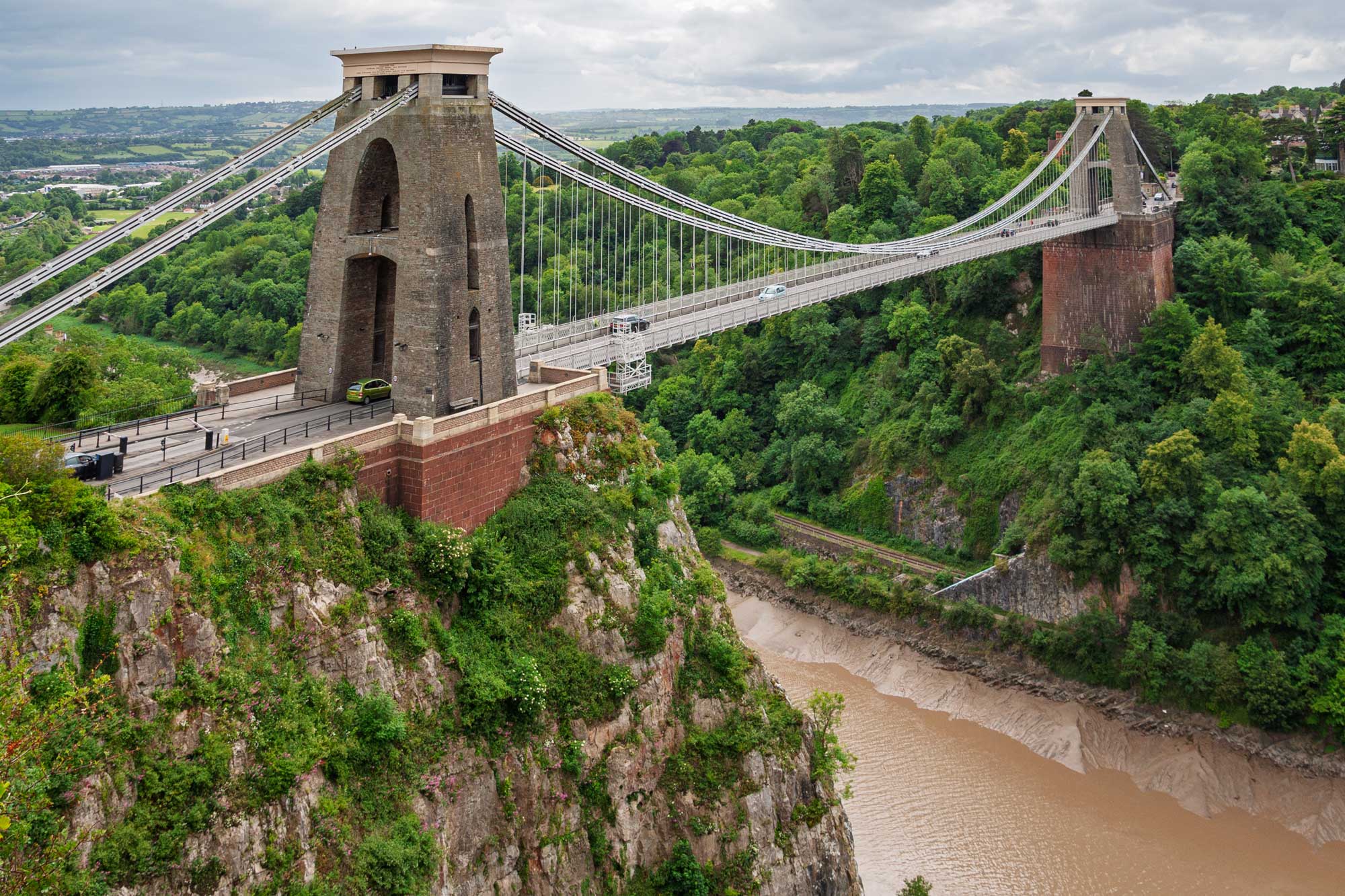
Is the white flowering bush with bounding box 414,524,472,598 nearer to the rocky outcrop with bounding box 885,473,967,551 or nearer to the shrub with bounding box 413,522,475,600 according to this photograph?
the shrub with bounding box 413,522,475,600

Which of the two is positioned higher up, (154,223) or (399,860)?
(154,223)

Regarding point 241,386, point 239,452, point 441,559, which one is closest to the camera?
point 239,452

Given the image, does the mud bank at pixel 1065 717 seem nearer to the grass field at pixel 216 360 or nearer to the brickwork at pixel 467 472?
the brickwork at pixel 467 472

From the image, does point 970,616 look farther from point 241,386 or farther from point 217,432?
point 217,432

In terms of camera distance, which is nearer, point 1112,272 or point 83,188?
point 1112,272

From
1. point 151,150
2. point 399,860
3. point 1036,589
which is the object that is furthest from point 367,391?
point 151,150

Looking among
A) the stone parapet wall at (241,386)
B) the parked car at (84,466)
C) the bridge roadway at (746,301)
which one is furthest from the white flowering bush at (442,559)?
the bridge roadway at (746,301)
